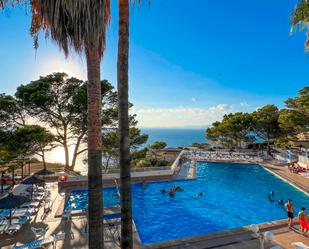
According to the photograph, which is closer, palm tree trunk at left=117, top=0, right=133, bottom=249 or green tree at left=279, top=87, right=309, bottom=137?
palm tree trunk at left=117, top=0, right=133, bottom=249

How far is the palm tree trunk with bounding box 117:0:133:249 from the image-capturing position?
158 inches

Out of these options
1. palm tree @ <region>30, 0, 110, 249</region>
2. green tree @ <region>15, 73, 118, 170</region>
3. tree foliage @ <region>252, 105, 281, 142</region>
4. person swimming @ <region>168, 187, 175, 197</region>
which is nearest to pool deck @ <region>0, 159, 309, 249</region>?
palm tree @ <region>30, 0, 110, 249</region>

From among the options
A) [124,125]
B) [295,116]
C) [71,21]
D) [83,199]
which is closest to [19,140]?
[83,199]

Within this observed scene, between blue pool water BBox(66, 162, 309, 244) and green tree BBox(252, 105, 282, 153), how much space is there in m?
15.2

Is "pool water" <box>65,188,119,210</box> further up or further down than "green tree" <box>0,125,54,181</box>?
further down

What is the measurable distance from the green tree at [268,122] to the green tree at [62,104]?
992 inches

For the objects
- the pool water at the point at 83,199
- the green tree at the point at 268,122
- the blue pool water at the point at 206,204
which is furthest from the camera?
the green tree at the point at 268,122

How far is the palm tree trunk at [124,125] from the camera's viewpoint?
4008 mm

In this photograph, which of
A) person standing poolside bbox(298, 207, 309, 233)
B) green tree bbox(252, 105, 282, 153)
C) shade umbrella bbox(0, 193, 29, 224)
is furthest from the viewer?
green tree bbox(252, 105, 282, 153)

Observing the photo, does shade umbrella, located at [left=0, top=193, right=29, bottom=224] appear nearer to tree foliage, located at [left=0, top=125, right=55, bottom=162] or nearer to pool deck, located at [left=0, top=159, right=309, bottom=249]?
pool deck, located at [left=0, top=159, right=309, bottom=249]

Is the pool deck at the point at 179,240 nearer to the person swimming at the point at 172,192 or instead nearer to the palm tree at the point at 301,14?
the person swimming at the point at 172,192

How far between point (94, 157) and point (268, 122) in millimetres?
35527

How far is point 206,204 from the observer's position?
14.7m

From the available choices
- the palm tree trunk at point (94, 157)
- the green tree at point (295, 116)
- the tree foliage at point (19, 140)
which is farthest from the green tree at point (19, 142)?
the green tree at point (295, 116)
